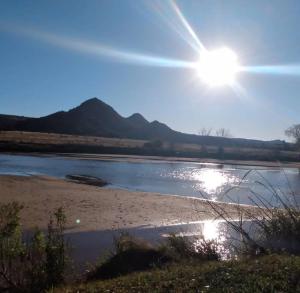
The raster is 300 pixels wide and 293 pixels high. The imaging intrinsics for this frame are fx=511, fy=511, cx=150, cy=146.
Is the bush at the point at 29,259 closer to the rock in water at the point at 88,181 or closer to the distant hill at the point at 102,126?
the rock in water at the point at 88,181

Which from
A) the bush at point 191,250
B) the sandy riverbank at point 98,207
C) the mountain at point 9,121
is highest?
the mountain at point 9,121

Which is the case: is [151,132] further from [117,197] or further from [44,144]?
[117,197]

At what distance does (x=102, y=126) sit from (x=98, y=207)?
459 feet

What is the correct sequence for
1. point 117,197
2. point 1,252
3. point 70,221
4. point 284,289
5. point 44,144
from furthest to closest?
point 44,144 < point 117,197 < point 70,221 < point 1,252 < point 284,289

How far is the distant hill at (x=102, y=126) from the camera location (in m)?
148

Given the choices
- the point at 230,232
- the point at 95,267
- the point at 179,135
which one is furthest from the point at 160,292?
the point at 179,135

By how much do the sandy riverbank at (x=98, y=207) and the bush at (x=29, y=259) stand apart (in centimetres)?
557

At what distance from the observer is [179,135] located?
502ft

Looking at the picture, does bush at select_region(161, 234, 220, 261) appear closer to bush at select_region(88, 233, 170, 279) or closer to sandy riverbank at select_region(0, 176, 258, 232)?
bush at select_region(88, 233, 170, 279)

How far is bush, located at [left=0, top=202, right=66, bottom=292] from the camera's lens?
285 inches

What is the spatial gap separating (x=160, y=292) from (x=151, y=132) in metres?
149

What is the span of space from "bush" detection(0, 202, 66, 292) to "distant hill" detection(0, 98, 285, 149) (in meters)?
135

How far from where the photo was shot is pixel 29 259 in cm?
752

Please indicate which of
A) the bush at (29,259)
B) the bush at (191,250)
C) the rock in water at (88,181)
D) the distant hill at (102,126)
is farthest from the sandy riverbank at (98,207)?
the distant hill at (102,126)
